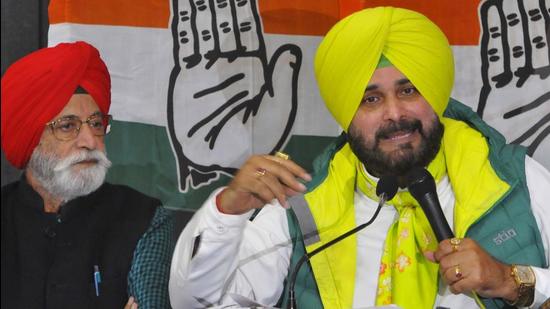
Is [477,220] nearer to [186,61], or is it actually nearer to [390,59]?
[390,59]

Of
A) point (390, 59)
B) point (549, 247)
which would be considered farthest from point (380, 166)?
point (549, 247)

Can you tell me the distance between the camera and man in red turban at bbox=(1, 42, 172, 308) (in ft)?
8.20

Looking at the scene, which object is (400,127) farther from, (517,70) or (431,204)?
(517,70)

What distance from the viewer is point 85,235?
8.57 feet

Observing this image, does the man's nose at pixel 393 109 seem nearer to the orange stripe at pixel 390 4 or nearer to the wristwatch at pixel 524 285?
the wristwatch at pixel 524 285

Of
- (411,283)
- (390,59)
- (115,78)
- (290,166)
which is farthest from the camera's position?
(115,78)

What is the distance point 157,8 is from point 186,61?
0.20 meters

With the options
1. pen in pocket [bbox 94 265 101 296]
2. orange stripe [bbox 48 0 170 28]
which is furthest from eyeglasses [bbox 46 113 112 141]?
orange stripe [bbox 48 0 170 28]

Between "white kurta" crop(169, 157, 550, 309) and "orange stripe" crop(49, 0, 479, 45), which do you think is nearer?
"white kurta" crop(169, 157, 550, 309)

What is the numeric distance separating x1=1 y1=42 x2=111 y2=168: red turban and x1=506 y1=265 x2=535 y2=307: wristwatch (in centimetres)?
127

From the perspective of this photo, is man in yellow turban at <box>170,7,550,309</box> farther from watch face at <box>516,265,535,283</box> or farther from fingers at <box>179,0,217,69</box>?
fingers at <box>179,0,217,69</box>

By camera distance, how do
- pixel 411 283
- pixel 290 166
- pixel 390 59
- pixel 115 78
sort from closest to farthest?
1. pixel 290 166
2. pixel 411 283
3. pixel 390 59
4. pixel 115 78

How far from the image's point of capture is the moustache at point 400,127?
8.40 feet

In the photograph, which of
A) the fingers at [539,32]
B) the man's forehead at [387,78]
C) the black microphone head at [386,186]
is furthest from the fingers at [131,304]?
the fingers at [539,32]
